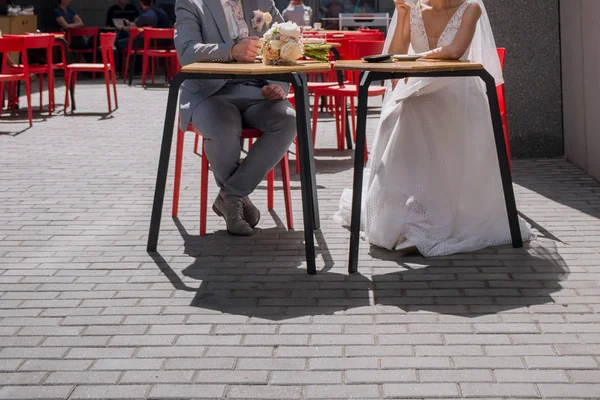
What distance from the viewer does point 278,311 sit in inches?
151

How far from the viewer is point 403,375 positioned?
309cm

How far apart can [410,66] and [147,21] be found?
13822mm

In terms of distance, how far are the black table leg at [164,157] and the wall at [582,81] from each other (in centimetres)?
331

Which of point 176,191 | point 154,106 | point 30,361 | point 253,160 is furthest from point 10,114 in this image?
point 30,361

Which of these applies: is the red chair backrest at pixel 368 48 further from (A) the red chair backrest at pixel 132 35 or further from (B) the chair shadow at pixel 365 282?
(A) the red chair backrest at pixel 132 35

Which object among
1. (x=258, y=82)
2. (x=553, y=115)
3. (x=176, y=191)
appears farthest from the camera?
(x=553, y=115)

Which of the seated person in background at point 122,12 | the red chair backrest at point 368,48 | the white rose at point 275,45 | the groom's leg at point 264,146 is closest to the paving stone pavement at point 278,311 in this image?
the groom's leg at point 264,146

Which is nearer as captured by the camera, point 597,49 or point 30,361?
point 30,361

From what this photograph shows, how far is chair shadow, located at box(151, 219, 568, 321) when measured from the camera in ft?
12.7

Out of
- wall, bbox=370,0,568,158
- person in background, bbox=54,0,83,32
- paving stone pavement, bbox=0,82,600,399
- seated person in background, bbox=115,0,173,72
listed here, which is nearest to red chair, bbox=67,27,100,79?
person in background, bbox=54,0,83,32

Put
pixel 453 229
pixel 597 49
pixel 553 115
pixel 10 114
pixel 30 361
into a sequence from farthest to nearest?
pixel 10 114 → pixel 553 115 → pixel 597 49 → pixel 453 229 → pixel 30 361

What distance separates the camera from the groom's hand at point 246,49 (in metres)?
4.81

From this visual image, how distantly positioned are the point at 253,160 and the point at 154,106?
782 centimetres

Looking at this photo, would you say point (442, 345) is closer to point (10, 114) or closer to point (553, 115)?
point (553, 115)
